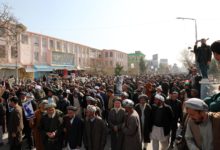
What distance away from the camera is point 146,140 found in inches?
286

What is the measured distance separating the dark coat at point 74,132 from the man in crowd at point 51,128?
0.63 feet

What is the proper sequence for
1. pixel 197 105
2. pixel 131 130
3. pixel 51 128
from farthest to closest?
pixel 51 128 → pixel 131 130 → pixel 197 105

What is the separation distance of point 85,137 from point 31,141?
2.97 meters

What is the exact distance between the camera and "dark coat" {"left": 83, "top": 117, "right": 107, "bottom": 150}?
6102mm

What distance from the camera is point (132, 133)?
612 centimetres

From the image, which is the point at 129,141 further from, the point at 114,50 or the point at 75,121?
the point at 114,50

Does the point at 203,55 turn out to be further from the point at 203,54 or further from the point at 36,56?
the point at 36,56

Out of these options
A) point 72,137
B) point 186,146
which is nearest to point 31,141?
point 72,137

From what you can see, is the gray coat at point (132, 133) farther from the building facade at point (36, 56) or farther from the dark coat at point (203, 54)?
the building facade at point (36, 56)

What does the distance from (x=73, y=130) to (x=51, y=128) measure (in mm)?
547

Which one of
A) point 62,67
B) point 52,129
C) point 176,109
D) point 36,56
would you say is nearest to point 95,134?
point 52,129

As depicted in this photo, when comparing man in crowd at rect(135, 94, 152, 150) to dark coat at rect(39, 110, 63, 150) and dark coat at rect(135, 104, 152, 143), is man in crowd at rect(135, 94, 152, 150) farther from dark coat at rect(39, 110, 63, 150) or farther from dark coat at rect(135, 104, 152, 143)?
dark coat at rect(39, 110, 63, 150)

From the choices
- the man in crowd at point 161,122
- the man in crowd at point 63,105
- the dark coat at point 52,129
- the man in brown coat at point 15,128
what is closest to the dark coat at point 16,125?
the man in brown coat at point 15,128

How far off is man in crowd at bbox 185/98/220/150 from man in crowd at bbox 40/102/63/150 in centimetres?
381
